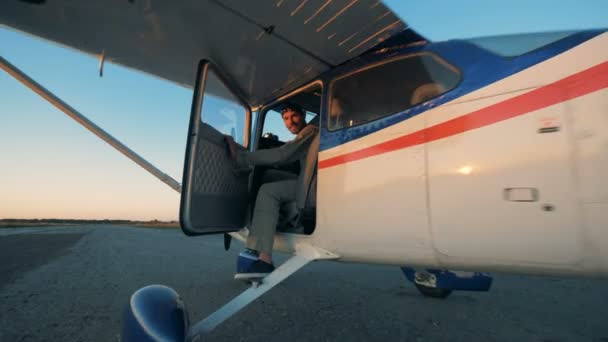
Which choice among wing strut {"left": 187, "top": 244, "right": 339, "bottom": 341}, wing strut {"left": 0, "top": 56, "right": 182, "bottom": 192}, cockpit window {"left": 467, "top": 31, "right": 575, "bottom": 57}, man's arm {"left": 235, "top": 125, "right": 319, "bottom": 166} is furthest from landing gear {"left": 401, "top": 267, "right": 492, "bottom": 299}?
wing strut {"left": 0, "top": 56, "right": 182, "bottom": 192}

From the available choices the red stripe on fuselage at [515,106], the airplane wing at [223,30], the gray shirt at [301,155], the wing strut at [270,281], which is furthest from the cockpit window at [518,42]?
the wing strut at [270,281]

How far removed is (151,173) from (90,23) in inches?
57.0

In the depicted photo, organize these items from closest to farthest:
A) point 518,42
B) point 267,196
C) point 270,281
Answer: point 518,42
point 270,281
point 267,196

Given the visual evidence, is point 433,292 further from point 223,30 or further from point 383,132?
point 223,30

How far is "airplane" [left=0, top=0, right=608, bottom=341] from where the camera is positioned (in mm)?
1324

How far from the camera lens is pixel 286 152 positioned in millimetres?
2639

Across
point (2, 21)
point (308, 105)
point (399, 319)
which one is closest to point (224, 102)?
point (308, 105)

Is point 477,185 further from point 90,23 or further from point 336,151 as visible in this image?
point 90,23

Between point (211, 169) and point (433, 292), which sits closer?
point (211, 169)

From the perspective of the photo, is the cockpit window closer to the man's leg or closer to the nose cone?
the man's leg

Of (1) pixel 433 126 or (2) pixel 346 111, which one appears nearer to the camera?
(1) pixel 433 126

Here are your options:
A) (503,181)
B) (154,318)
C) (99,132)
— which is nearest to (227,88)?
(99,132)

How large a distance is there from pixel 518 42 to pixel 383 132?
879 mm

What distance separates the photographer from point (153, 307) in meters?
1.90
